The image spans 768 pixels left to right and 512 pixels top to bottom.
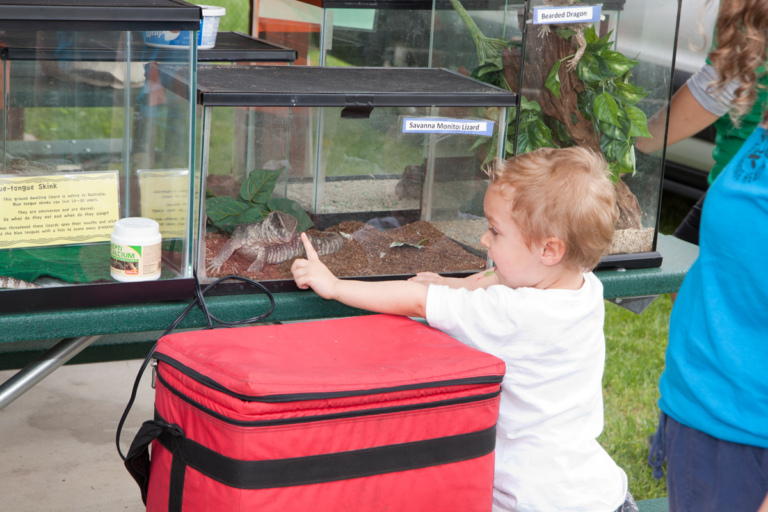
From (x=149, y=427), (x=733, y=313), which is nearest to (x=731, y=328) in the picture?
(x=733, y=313)

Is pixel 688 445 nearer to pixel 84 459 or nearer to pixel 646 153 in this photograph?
pixel 646 153

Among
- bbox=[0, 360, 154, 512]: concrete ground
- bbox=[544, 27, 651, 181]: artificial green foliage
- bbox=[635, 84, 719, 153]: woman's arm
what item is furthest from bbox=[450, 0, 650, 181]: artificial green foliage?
bbox=[0, 360, 154, 512]: concrete ground

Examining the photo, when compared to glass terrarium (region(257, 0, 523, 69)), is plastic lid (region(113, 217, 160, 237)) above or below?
below

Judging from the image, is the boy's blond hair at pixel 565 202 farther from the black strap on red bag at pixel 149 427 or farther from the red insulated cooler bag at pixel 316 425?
the black strap on red bag at pixel 149 427

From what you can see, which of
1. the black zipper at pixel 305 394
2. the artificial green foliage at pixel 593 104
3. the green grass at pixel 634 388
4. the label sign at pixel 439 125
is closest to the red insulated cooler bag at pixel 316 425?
the black zipper at pixel 305 394

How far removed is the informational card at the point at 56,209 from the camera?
4.14ft

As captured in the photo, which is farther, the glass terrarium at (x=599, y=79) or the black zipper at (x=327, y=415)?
the glass terrarium at (x=599, y=79)

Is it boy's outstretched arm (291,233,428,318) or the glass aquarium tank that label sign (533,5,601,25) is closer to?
the glass aquarium tank

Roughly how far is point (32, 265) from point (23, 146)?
33cm

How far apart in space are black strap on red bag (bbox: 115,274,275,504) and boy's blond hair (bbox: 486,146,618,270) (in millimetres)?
472

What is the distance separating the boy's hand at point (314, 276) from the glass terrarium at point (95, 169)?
0.19 meters

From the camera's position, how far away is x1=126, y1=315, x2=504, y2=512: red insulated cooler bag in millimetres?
950

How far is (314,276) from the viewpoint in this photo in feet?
4.48

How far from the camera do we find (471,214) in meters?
1.61
